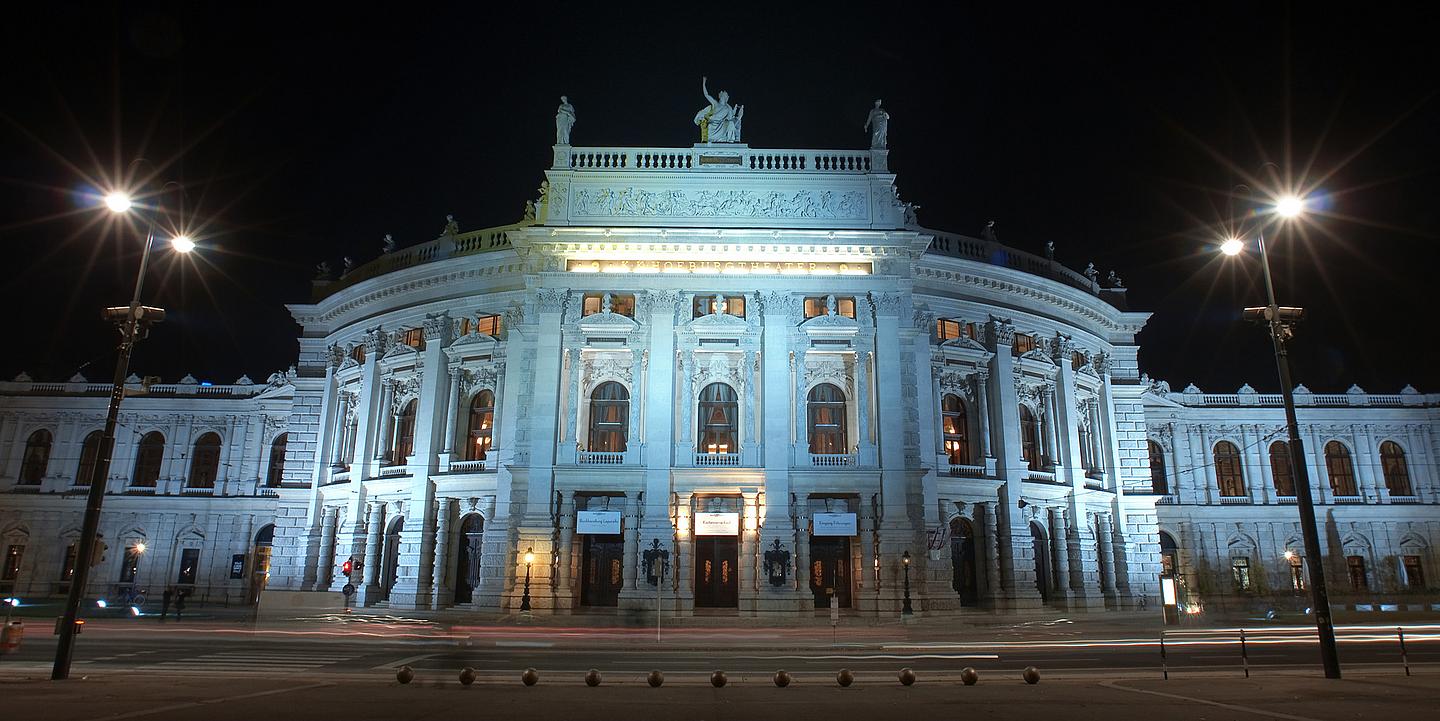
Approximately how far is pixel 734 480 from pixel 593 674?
74.0ft

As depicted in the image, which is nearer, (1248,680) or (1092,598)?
(1248,680)

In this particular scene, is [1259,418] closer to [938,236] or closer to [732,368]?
[938,236]

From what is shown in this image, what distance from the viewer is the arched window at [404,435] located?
42.6 m

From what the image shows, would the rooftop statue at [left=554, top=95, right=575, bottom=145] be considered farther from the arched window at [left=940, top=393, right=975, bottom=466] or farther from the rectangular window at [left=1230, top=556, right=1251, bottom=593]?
the rectangular window at [left=1230, top=556, right=1251, bottom=593]

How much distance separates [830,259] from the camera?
38.7 meters

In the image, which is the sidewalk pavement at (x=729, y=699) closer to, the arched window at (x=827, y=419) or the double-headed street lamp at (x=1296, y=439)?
the double-headed street lamp at (x=1296, y=439)

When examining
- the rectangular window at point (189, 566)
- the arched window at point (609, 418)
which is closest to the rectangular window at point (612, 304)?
the arched window at point (609, 418)

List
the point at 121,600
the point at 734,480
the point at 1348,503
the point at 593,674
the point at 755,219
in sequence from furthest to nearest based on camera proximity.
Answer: the point at 1348,503
the point at 121,600
the point at 755,219
the point at 734,480
the point at 593,674

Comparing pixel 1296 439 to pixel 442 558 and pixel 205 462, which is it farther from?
pixel 205 462

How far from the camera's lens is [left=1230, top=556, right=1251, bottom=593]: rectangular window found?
5259 centimetres

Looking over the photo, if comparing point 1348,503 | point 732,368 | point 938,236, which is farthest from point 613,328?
point 1348,503

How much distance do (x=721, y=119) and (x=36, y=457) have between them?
4875 centimetres

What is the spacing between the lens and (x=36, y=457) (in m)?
53.6

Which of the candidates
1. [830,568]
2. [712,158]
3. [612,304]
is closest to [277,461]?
[612,304]
